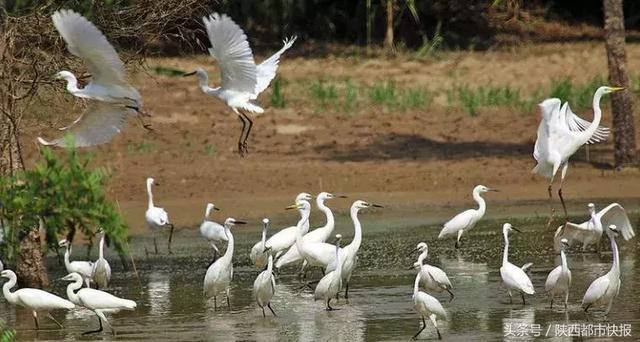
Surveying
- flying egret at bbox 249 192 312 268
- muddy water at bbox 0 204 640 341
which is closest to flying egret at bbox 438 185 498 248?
muddy water at bbox 0 204 640 341

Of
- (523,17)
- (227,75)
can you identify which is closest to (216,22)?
(227,75)

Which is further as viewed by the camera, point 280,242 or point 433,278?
point 280,242

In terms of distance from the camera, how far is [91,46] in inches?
481

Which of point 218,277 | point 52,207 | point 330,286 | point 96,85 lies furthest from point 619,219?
point 52,207

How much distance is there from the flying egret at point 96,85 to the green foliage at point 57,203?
49 centimetres

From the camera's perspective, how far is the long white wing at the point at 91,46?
11.8 metres

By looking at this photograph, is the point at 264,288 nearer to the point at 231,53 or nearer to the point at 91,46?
the point at 91,46

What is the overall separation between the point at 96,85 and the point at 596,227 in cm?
512

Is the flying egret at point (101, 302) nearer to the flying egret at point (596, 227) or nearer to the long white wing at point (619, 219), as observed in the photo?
the flying egret at point (596, 227)

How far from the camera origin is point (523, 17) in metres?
32.4

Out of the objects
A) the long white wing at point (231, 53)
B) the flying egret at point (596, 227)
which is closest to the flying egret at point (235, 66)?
the long white wing at point (231, 53)

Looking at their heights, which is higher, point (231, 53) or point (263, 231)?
point (231, 53)

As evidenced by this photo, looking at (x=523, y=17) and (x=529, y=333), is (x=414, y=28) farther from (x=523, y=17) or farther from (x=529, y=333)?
(x=529, y=333)

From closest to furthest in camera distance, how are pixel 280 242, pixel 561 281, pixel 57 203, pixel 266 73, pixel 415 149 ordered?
pixel 561 281
pixel 57 203
pixel 280 242
pixel 266 73
pixel 415 149
